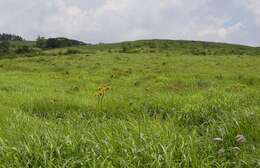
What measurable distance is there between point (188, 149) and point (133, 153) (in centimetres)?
75

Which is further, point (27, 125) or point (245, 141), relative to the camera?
point (27, 125)

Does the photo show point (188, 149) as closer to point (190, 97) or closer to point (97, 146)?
point (97, 146)

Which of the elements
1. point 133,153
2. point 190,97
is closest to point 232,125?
point 133,153

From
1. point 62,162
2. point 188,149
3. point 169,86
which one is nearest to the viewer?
point 62,162

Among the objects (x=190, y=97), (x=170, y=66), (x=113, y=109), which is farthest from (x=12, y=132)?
(x=170, y=66)

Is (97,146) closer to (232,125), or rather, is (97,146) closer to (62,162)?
(62,162)

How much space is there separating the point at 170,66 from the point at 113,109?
17779 millimetres

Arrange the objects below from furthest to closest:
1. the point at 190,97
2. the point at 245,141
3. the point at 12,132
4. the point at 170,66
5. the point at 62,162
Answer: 1. the point at 170,66
2. the point at 190,97
3. the point at 12,132
4. the point at 245,141
5. the point at 62,162

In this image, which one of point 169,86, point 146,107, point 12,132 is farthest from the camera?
point 169,86

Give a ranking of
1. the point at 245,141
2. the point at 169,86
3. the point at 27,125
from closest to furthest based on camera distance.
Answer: the point at 245,141, the point at 27,125, the point at 169,86

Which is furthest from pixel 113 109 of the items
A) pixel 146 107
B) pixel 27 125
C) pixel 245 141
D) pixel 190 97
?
pixel 245 141

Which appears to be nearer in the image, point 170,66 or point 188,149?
point 188,149

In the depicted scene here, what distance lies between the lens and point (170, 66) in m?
31.1

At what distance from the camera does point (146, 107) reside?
44.0ft
